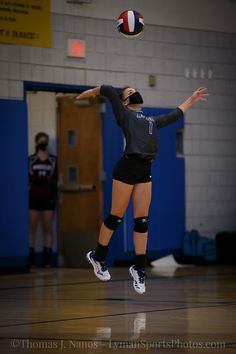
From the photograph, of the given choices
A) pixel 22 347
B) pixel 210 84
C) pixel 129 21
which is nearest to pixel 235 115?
pixel 210 84

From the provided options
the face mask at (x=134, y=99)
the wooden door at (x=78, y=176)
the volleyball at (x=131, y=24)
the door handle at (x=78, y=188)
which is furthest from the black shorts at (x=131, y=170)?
the door handle at (x=78, y=188)

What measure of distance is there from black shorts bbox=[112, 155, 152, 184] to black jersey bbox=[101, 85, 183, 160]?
56 millimetres

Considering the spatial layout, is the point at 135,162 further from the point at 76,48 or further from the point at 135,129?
the point at 76,48

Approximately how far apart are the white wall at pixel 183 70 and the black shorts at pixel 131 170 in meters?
4.76

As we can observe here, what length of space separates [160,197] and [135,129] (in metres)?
6.07

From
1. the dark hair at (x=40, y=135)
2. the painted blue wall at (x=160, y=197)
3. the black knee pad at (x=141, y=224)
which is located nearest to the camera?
the black knee pad at (x=141, y=224)

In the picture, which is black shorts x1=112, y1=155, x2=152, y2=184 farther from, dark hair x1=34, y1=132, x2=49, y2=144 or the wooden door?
dark hair x1=34, y1=132, x2=49, y2=144

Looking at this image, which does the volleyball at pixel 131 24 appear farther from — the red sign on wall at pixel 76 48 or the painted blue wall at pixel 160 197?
the painted blue wall at pixel 160 197

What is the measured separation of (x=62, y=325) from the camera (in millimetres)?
6469

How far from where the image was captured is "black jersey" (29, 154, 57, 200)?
14758 mm

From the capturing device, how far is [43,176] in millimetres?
14828

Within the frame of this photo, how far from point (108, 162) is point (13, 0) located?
2.94m

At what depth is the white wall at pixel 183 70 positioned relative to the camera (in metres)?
13.4

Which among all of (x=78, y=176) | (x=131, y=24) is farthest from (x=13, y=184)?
(x=131, y=24)
